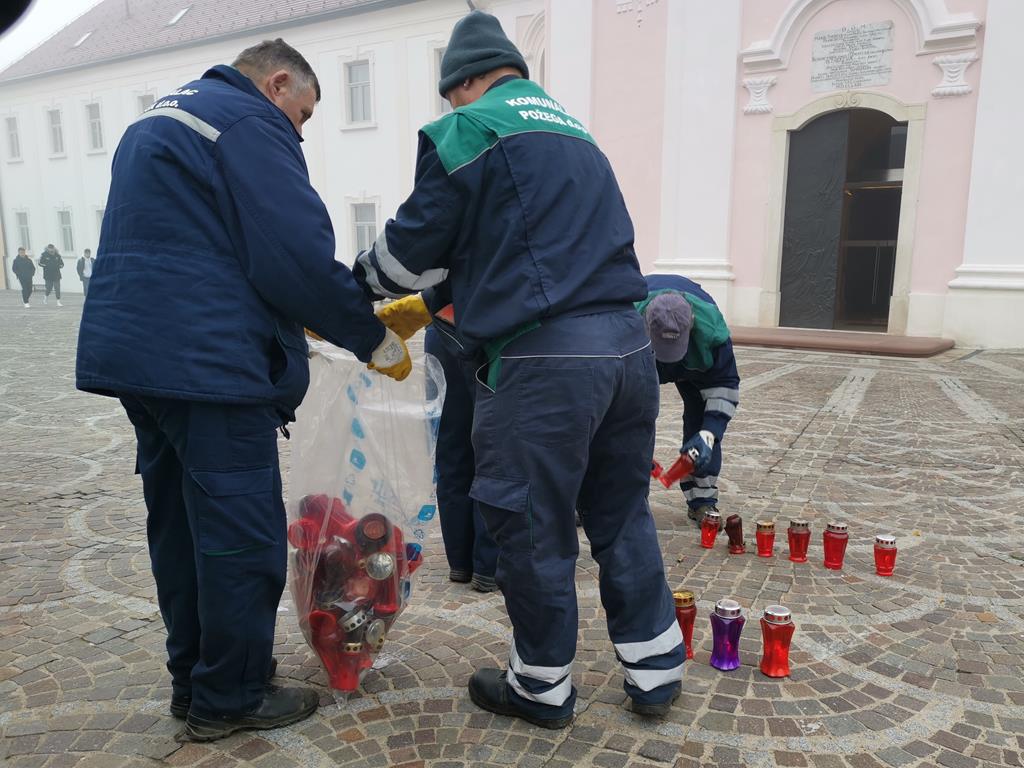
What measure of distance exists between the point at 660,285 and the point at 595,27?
13459 mm

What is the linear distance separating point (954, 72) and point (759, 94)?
3024 millimetres

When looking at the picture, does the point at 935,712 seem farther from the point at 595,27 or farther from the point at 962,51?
the point at 595,27

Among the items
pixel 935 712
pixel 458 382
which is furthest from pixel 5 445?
pixel 935 712

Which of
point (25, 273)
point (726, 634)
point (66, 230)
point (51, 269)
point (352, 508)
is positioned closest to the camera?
point (352, 508)

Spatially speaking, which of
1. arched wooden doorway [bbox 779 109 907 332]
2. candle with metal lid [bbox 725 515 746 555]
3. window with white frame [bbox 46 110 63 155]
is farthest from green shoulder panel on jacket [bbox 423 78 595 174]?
window with white frame [bbox 46 110 63 155]

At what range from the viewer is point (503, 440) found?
6.77 ft

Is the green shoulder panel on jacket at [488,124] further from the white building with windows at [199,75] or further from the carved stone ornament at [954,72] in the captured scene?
the white building with windows at [199,75]

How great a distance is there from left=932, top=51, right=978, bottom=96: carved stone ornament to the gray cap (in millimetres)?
11518

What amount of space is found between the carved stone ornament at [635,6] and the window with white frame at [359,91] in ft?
29.9

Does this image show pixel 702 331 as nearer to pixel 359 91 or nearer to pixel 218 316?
pixel 218 316

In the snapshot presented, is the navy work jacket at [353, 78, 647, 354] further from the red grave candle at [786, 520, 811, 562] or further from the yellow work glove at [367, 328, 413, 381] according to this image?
the red grave candle at [786, 520, 811, 562]

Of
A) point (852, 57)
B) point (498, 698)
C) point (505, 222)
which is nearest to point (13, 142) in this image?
point (852, 57)

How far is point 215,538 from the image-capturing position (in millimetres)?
2006

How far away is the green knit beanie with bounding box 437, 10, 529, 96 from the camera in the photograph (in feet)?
7.38
